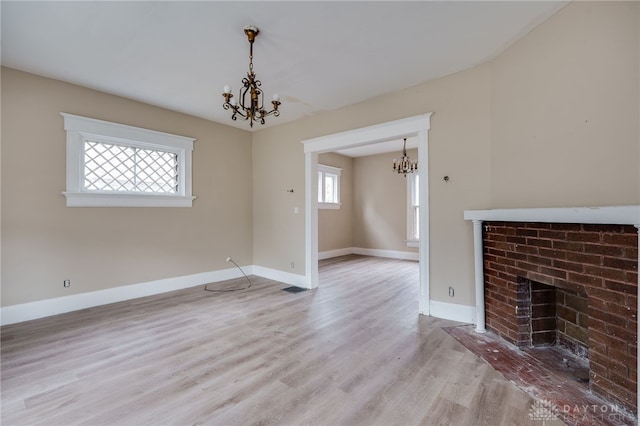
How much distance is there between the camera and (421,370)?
222cm

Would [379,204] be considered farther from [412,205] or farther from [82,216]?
[82,216]

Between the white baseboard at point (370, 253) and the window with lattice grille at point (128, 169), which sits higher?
the window with lattice grille at point (128, 169)

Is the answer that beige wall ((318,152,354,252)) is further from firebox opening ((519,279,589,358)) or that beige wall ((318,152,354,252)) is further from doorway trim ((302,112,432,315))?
firebox opening ((519,279,589,358))

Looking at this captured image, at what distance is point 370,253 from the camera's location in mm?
7980

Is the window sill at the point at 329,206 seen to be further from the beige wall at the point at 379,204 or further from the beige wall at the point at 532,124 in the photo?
the beige wall at the point at 532,124

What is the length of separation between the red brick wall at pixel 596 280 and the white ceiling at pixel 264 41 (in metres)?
1.78

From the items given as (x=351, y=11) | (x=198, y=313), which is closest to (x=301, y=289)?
(x=198, y=313)

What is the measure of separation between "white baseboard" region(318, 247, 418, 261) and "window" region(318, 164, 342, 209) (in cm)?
125

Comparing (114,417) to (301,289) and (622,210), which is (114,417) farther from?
(622,210)

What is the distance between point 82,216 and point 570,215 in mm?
5008

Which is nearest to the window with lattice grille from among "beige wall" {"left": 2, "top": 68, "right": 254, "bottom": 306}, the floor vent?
"beige wall" {"left": 2, "top": 68, "right": 254, "bottom": 306}

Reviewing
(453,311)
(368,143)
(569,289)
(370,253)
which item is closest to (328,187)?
(370,253)

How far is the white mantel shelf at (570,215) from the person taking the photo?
1.62 metres

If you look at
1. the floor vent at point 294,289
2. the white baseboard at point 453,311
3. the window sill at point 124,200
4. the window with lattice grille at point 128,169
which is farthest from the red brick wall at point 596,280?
the window with lattice grille at point 128,169
